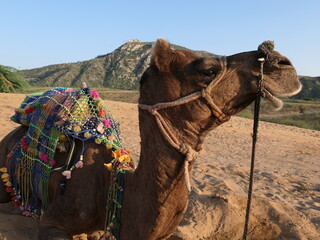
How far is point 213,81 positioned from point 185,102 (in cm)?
23

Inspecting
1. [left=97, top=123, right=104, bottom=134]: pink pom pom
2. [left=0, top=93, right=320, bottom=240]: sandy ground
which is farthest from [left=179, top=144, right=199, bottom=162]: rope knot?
[left=0, top=93, right=320, bottom=240]: sandy ground

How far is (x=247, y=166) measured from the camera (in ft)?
25.1

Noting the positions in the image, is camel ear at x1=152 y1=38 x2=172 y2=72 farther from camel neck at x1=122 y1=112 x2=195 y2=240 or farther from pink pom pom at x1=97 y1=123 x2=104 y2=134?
pink pom pom at x1=97 y1=123 x2=104 y2=134

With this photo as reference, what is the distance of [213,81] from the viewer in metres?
1.89

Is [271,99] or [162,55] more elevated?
[162,55]

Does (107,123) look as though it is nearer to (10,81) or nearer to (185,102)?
(185,102)

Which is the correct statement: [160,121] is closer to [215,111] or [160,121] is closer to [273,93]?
[215,111]

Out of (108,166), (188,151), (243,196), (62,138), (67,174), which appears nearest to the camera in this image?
(188,151)

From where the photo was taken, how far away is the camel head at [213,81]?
1774 mm

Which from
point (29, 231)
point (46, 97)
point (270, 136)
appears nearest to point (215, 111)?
point (46, 97)

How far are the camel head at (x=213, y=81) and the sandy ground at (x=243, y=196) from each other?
2.31 metres

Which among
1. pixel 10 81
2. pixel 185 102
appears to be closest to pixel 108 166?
pixel 185 102

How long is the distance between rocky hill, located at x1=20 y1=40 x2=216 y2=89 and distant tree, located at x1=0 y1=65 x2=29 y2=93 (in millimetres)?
55748

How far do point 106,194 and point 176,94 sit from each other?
1.18m
